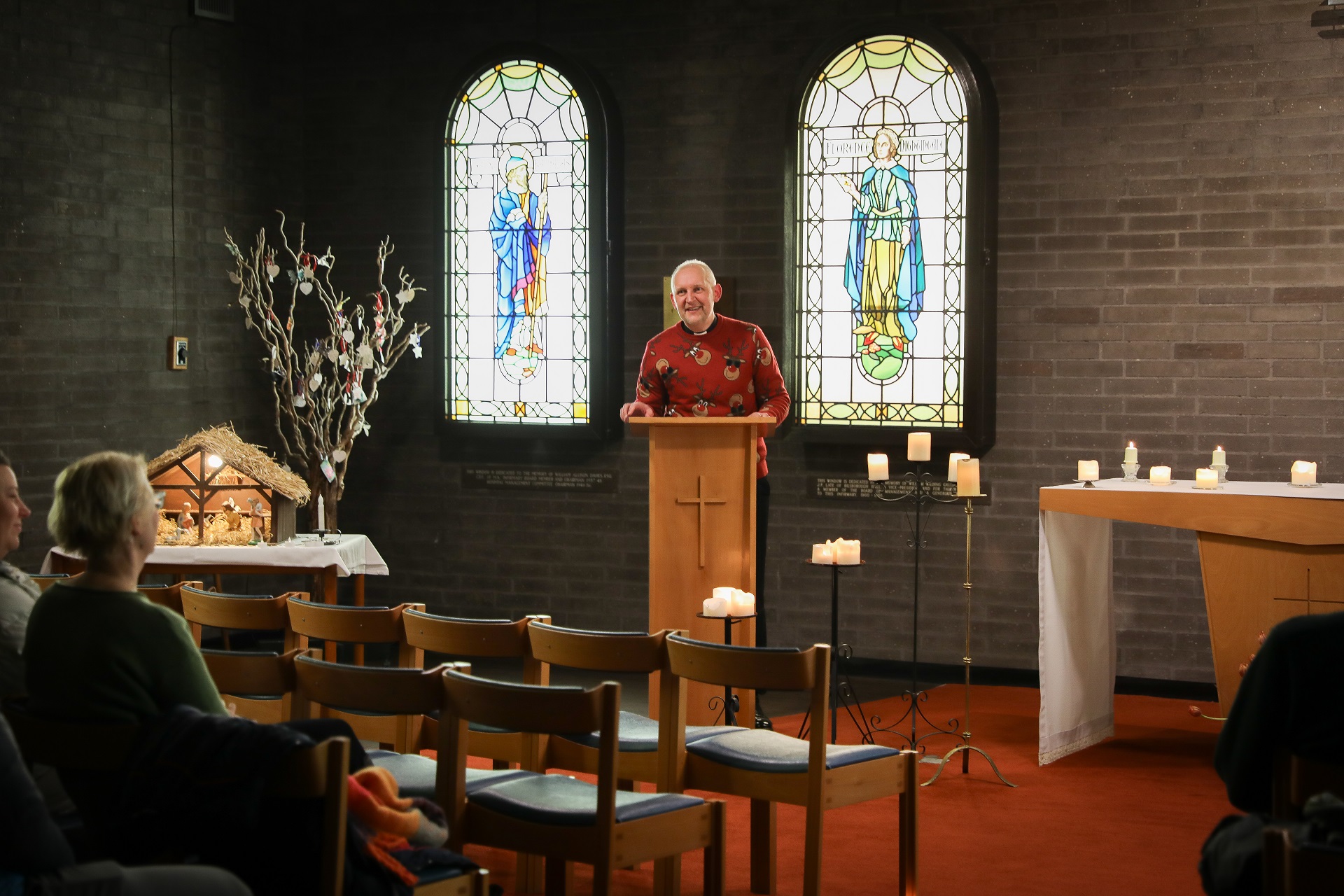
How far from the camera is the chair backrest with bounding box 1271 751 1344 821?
2.69 meters

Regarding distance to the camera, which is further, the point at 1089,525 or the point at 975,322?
the point at 975,322

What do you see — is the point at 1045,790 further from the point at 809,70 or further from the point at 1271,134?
the point at 809,70

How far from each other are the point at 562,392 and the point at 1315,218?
3723 mm

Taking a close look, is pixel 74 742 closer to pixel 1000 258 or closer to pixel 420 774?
pixel 420 774

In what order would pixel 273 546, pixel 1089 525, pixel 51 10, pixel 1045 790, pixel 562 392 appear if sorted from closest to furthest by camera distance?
pixel 1045 790
pixel 1089 525
pixel 273 546
pixel 51 10
pixel 562 392

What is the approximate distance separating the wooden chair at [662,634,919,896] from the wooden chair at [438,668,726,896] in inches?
11.0

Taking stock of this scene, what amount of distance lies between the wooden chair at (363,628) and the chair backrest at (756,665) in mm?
820

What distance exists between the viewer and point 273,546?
6.41m

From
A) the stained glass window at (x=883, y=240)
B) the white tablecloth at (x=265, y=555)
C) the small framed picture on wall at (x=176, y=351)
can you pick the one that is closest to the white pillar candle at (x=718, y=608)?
the white tablecloth at (x=265, y=555)

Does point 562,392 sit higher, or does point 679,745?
point 562,392

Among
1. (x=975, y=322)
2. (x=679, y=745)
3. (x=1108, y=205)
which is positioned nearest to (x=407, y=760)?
(x=679, y=745)

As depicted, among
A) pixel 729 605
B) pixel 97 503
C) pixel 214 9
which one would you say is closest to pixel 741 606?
pixel 729 605

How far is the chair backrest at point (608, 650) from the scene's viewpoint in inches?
145

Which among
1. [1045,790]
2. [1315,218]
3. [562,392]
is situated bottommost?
[1045,790]
